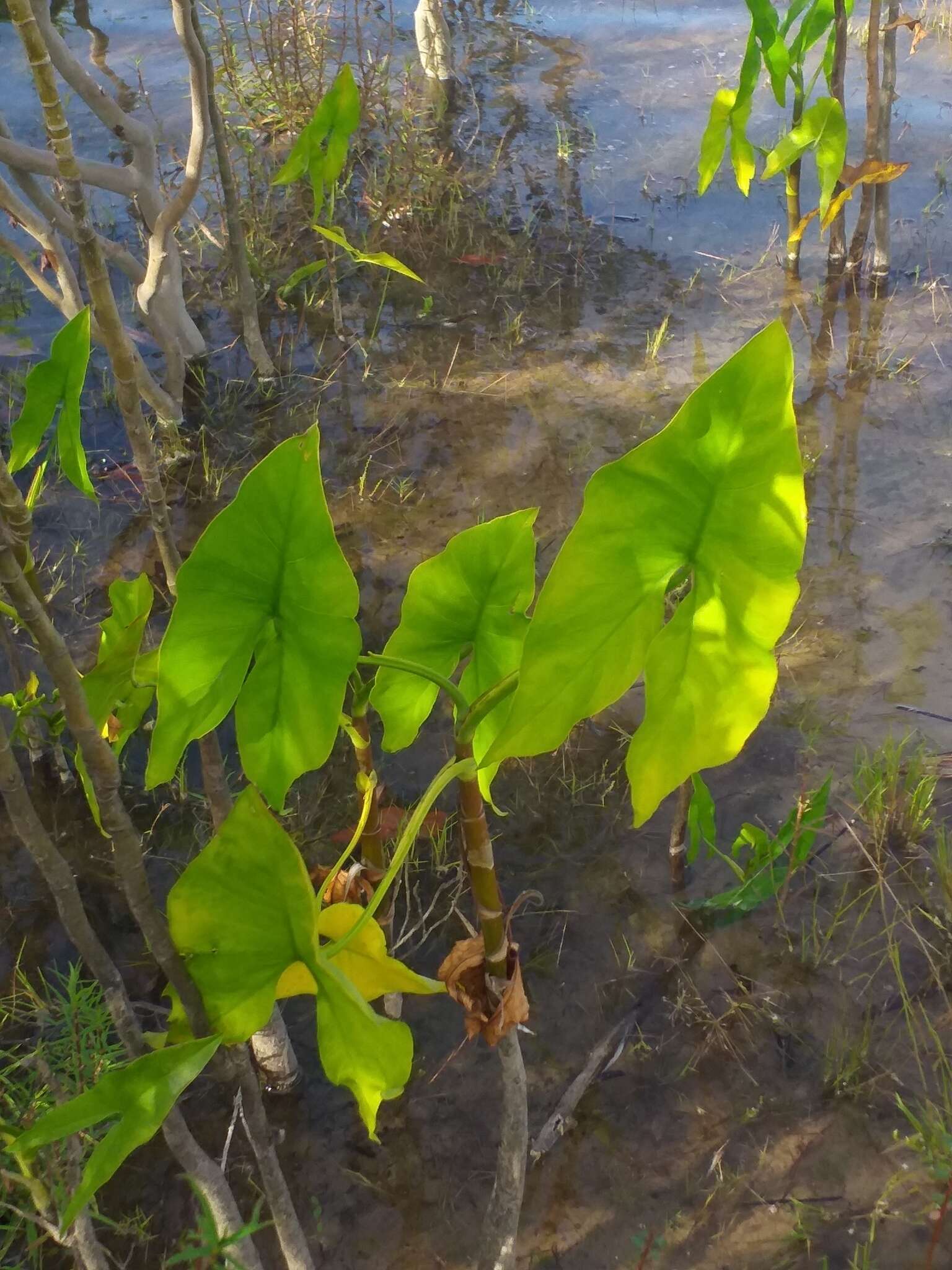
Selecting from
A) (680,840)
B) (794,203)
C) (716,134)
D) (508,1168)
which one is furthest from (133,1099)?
(794,203)

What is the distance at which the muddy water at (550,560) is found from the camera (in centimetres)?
115

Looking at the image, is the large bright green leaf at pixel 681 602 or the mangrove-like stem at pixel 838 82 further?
the mangrove-like stem at pixel 838 82

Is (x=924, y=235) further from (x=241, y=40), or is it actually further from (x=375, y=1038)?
(x=375, y=1038)

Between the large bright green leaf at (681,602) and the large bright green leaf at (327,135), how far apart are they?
5.66 feet

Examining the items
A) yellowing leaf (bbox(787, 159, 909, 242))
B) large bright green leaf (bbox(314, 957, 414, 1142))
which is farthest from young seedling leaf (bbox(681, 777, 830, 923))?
yellowing leaf (bbox(787, 159, 909, 242))

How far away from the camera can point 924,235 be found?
2.96m

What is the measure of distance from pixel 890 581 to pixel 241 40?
11.3 ft

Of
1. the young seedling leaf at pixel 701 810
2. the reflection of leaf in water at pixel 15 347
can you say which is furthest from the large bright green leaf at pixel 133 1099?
the reflection of leaf in water at pixel 15 347

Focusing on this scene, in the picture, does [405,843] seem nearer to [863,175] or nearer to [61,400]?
[61,400]

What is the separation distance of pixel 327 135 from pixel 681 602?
6.25 feet

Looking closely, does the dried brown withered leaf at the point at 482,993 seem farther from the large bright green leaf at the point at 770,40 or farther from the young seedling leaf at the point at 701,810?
the large bright green leaf at the point at 770,40

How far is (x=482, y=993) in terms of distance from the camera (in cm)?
83

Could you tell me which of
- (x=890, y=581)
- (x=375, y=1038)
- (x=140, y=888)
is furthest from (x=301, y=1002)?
(x=890, y=581)

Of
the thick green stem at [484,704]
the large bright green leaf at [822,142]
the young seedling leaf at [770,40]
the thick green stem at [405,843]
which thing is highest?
the young seedling leaf at [770,40]
